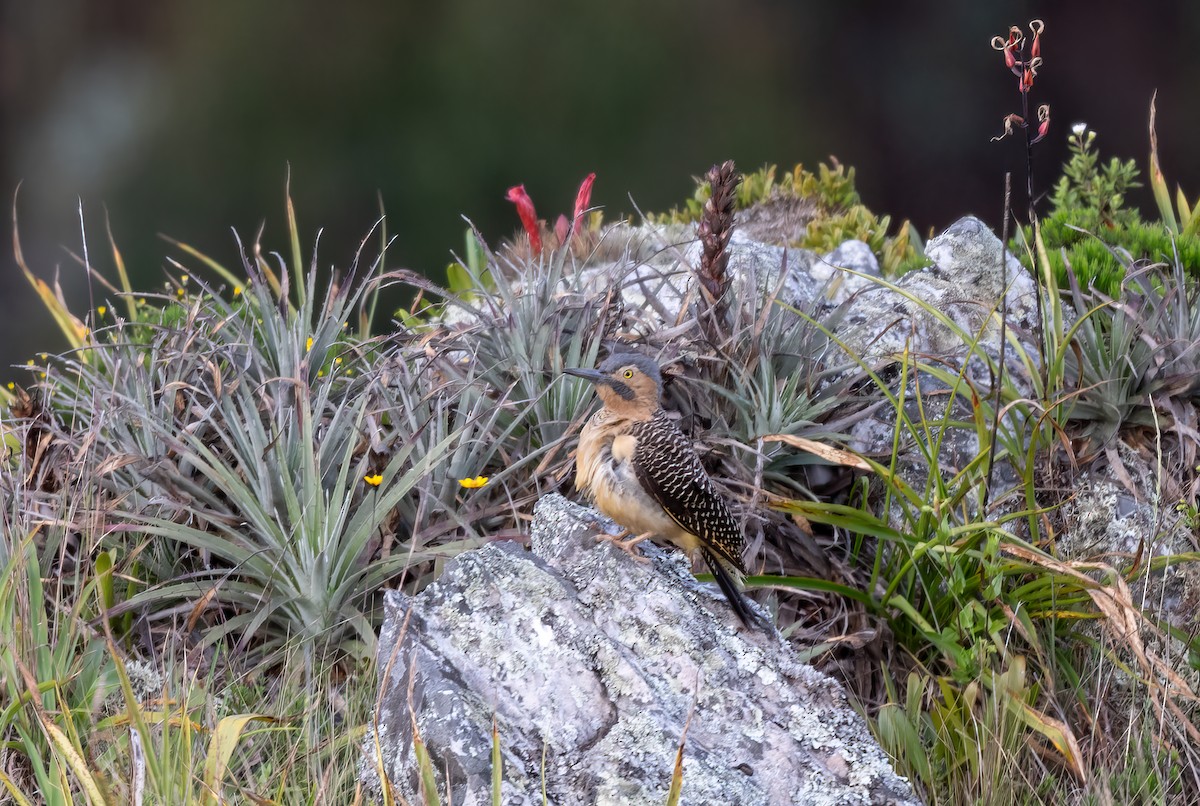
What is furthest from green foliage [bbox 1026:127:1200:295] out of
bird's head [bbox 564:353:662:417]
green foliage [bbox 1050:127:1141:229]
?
bird's head [bbox 564:353:662:417]

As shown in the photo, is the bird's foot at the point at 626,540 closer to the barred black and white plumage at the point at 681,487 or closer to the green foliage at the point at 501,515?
the barred black and white plumage at the point at 681,487

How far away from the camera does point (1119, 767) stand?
300 cm

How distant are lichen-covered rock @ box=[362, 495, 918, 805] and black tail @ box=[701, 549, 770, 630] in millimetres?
30

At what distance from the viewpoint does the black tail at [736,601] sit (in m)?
2.73

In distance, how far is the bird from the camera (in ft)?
9.01

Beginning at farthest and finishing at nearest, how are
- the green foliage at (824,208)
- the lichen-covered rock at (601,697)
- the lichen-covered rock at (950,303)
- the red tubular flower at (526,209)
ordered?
1. the green foliage at (824,208)
2. the red tubular flower at (526,209)
3. the lichen-covered rock at (950,303)
4. the lichen-covered rock at (601,697)

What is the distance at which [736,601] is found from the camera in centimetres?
273

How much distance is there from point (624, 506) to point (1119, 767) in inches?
57.7

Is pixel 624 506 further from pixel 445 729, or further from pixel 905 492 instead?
pixel 905 492

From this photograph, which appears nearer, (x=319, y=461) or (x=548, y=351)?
(x=319, y=461)

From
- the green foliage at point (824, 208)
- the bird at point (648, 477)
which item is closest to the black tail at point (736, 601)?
the bird at point (648, 477)

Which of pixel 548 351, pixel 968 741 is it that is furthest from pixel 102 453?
pixel 968 741

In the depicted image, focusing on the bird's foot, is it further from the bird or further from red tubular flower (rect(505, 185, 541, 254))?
red tubular flower (rect(505, 185, 541, 254))

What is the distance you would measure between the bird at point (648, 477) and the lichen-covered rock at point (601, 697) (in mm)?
100
